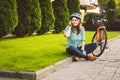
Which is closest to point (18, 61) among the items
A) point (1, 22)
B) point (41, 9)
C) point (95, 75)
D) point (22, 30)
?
point (95, 75)

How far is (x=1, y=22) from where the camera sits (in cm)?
1310

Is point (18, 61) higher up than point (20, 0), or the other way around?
point (20, 0)

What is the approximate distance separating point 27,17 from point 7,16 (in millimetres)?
1845

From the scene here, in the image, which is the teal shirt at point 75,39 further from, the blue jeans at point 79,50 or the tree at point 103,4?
the tree at point 103,4

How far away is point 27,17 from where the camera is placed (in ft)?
49.6

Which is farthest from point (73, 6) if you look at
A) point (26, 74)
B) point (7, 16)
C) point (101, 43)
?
point (26, 74)

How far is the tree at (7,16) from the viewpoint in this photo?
1310 cm

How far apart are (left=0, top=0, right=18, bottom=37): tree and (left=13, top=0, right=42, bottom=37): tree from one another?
4.08 feet

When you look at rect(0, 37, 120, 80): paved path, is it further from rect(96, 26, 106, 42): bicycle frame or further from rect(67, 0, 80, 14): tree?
rect(67, 0, 80, 14): tree

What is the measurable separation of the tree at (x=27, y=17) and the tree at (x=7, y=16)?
1243 mm

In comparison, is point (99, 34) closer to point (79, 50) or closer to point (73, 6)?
point (79, 50)

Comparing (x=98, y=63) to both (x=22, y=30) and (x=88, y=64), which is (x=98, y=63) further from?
(x=22, y=30)

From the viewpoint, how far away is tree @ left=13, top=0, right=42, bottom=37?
15.0m

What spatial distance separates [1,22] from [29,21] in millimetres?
2265
